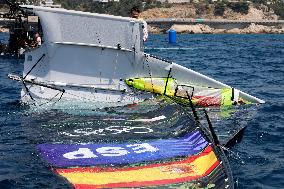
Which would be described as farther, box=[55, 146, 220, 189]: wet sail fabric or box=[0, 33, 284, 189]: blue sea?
box=[0, 33, 284, 189]: blue sea

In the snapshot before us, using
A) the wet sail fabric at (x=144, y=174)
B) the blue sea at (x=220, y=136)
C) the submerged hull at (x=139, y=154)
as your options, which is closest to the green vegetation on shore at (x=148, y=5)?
the blue sea at (x=220, y=136)

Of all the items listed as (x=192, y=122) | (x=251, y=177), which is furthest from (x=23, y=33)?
(x=251, y=177)

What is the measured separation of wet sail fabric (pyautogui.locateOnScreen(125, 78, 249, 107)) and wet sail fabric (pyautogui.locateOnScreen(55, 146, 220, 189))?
24.2 feet

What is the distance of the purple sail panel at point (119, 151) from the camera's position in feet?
34.8

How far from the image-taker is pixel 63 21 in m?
17.9

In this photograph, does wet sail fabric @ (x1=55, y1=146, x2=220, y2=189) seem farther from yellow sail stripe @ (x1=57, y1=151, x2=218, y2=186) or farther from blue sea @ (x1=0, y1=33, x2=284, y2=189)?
blue sea @ (x1=0, y1=33, x2=284, y2=189)

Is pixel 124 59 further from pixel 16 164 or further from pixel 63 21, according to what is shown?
pixel 16 164

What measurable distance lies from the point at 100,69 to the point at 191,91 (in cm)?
345

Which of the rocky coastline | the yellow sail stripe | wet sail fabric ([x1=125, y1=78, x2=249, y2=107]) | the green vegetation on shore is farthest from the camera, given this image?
the green vegetation on shore

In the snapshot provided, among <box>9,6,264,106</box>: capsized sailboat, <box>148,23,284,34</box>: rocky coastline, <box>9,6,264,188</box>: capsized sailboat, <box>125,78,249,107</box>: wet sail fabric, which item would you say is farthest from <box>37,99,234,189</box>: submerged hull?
<box>148,23,284,34</box>: rocky coastline

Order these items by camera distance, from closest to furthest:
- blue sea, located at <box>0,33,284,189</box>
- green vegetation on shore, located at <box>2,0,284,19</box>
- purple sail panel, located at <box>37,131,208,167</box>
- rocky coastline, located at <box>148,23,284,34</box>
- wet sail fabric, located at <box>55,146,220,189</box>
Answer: wet sail fabric, located at <box>55,146,220,189</box> < blue sea, located at <box>0,33,284,189</box> < purple sail panel, located at <box>37,131,208,167</box> < rocky coastline, located at <box>148,23,284,34</box> < green vegetation on shore, located at <box>2,0,284,19</box>

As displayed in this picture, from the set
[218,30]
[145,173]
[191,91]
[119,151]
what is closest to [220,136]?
[119,151]

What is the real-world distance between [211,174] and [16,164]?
14.2 feet

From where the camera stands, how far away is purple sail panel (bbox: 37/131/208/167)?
10.6 m
